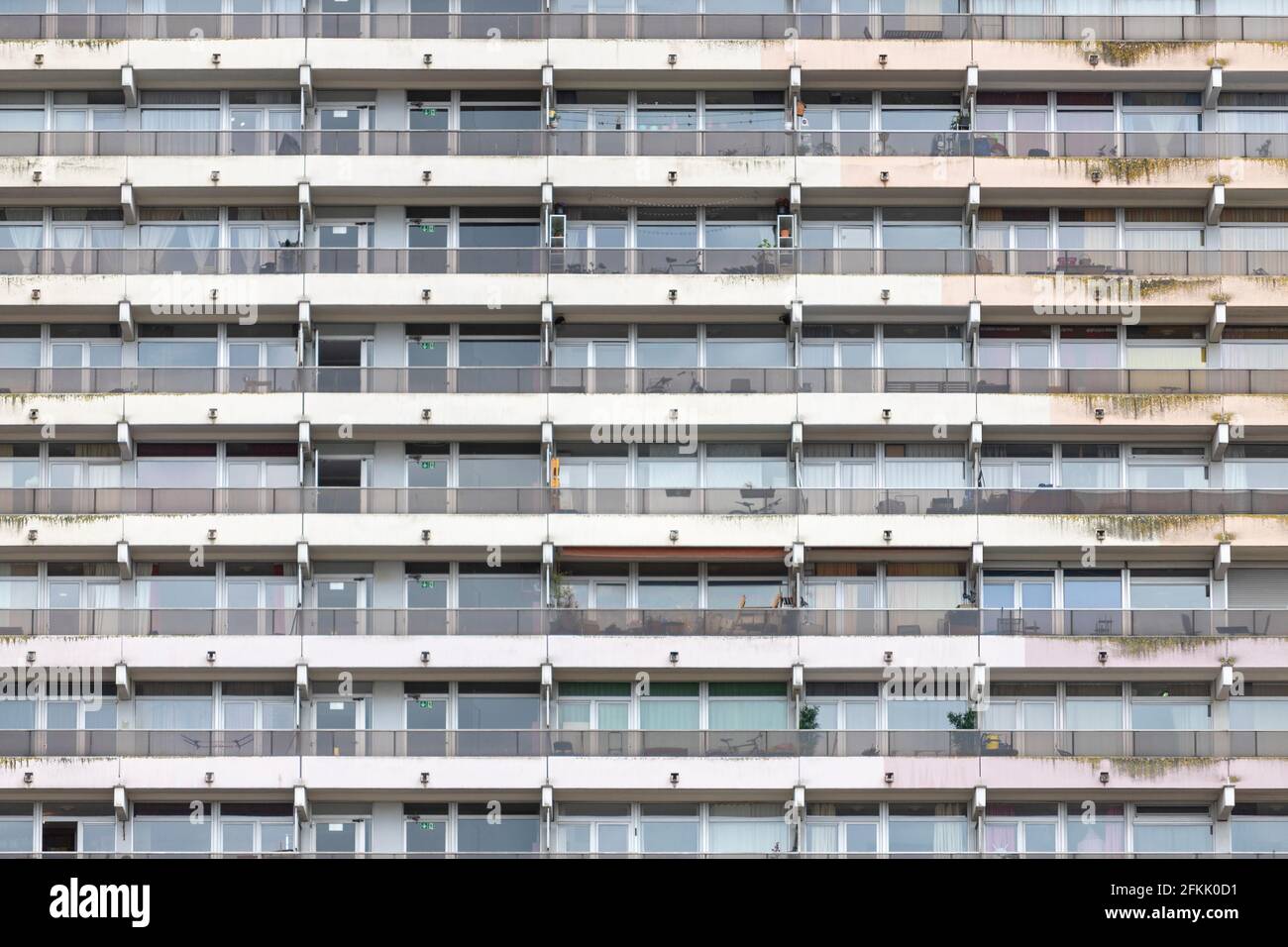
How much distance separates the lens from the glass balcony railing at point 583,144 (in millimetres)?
58938

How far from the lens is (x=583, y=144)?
58906 mm

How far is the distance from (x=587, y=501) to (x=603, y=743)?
5.69 metres

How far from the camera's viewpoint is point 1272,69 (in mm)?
59688

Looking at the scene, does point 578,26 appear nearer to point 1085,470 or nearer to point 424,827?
point 1085,470

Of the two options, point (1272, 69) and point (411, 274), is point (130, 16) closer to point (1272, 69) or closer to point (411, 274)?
point (411, 274)

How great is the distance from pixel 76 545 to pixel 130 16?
13.0 m

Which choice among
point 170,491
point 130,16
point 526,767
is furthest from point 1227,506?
point 130,16

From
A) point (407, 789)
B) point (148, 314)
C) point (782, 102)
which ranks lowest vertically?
point (407, 789)

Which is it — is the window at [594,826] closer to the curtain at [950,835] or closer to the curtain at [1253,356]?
the curtain at [950,835]

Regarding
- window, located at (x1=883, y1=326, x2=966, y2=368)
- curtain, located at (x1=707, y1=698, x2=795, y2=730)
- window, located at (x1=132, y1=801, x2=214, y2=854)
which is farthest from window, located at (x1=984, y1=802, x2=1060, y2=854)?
window, located at (x1=132, y1=801, x2=214, y2=854)

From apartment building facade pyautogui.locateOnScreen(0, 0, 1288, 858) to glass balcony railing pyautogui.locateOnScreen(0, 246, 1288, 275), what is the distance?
0.12m

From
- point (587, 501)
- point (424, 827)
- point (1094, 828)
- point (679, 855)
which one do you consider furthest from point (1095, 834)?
point (424, 827)

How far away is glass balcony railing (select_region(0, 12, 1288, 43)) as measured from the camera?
59.3 m

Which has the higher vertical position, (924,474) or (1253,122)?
(1253,122)
